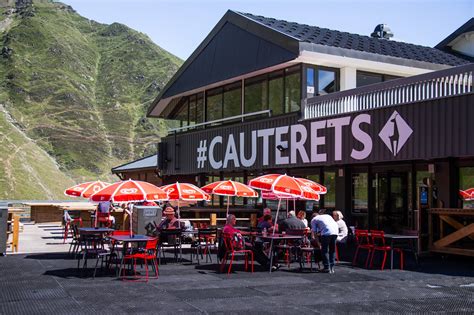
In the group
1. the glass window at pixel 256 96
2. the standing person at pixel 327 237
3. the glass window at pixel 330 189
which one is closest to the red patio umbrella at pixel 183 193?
the standing person at pixel 327 237

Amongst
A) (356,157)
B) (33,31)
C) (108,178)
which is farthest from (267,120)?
(33,31)

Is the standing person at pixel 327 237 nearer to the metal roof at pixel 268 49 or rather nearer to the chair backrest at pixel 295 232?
the chair backrest at pixel 295 232

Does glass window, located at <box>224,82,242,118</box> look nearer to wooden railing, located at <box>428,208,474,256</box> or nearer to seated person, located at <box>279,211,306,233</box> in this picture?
wooden railing, located at <box>428,208,474,256</box>

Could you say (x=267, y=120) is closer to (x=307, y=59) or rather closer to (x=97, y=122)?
(x=307, y=59)

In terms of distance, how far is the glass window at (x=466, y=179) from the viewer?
642 inches

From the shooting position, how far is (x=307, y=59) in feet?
65.8

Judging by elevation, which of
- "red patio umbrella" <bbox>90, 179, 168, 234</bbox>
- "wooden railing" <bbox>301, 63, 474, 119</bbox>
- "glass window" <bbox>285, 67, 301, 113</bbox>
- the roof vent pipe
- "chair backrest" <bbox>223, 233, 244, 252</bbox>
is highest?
the roof vent pipe

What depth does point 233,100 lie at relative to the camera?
25.0 m

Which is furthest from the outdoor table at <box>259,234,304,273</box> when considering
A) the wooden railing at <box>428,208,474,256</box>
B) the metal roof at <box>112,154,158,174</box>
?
the metal roof at <box>112,154,158,174</box>

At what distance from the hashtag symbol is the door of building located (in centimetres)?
918

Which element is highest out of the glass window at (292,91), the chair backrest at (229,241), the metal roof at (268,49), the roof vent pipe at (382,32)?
the roof vent pipe at (382,32)

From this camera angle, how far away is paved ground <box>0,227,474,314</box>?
918cm

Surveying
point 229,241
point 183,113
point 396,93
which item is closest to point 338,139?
point 396,93

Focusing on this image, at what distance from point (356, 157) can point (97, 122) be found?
82491 millimetres
